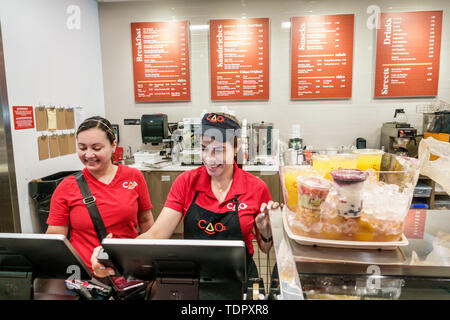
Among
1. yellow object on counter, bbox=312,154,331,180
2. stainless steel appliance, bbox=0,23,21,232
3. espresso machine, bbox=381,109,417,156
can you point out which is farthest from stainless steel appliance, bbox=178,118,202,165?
yellow object on counter, bbox=312,154,331,180

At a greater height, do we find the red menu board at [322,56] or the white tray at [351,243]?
the red menu board at [322,56]

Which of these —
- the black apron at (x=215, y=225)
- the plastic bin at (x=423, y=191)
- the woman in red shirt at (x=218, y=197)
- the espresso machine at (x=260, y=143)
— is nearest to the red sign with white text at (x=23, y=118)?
the woman in red shirt at (x=218, y=197)

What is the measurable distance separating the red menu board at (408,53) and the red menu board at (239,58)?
1481 millimetres

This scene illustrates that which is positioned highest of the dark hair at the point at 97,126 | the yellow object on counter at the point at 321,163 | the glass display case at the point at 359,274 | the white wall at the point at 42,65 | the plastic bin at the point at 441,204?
the white wall at the point at 42,65

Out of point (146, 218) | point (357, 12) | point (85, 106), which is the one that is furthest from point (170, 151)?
point (357, 12)

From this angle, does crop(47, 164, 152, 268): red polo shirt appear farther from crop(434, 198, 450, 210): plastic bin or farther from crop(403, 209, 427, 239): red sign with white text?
crop(434, 198, 450, 210): plastic bin

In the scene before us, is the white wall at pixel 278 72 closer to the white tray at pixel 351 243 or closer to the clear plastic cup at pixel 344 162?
the clear plastic cup at pixel 344 162

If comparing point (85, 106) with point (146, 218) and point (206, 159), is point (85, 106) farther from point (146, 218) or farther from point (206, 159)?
point (206, 159)

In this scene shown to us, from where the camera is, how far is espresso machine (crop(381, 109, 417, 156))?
3.41 meters

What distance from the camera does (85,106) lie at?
380 cm

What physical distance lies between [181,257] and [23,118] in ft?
8.80

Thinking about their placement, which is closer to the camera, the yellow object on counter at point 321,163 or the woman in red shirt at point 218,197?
the yellow object on counter at point 321,163

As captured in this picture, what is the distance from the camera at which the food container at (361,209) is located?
0.81 metres

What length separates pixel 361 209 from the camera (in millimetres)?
820
